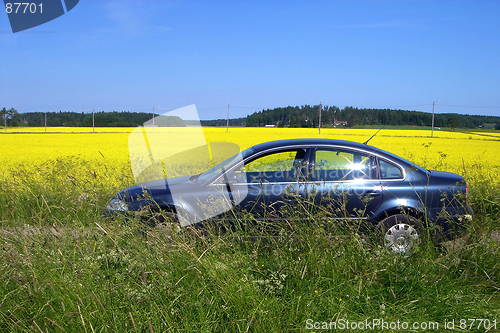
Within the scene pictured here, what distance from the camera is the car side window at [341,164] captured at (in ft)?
14.4

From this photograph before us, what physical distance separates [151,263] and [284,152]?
2.56 m

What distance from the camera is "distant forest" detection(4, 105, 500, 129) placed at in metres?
64.5

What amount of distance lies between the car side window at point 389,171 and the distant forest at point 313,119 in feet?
180

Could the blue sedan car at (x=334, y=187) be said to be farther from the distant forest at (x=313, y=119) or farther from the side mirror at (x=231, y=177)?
the distant forest at (x=313, y=119)

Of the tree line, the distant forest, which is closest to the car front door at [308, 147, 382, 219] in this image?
the distant forest

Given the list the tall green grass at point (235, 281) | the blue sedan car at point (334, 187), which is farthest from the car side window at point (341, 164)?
the tall green grass at point (235, 281)

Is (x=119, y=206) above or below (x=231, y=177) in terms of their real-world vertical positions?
below

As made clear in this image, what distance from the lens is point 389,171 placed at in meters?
4.40

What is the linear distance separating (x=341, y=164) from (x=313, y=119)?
60.6 meters

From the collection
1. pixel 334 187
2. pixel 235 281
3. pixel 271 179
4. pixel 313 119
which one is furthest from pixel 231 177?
pixel 313 119

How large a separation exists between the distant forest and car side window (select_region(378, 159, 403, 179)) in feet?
180

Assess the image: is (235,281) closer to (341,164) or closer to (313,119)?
(341,164)

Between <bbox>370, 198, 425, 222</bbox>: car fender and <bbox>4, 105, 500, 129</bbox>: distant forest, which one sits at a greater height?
<bbox>4, 105, 500, 129</bbox>: distant forest

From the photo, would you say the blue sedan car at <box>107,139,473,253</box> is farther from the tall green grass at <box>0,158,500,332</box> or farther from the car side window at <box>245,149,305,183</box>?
the tall green grass at <box>0,158,500,332</box>
